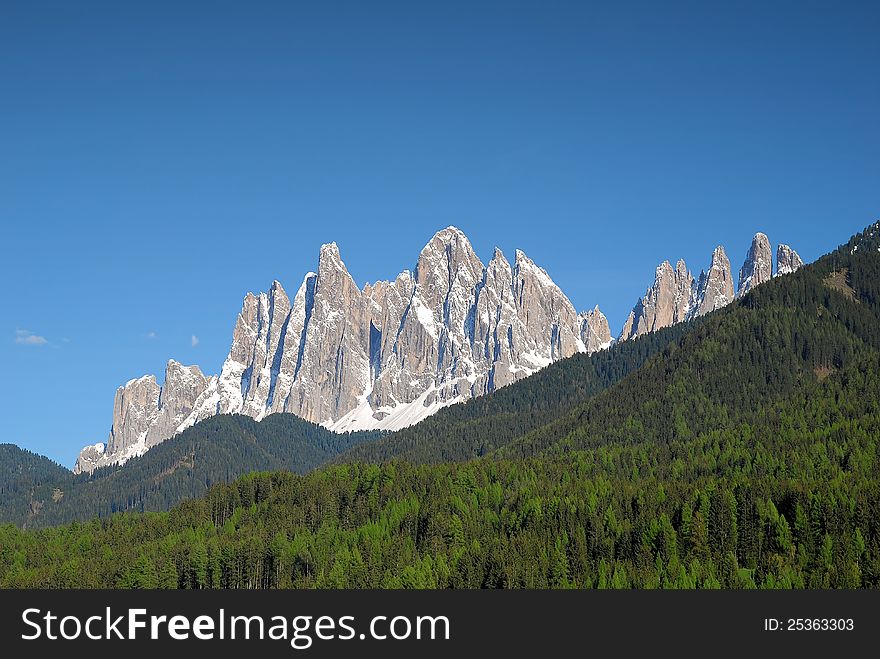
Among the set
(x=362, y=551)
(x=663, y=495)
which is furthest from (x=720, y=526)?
(x=362, y=551)

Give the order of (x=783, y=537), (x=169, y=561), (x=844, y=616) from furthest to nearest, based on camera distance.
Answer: (x=169, y=561) < (x=783, y=537) < (x=844, y=616)

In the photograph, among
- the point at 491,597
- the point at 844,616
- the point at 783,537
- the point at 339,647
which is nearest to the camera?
the point at 339,647

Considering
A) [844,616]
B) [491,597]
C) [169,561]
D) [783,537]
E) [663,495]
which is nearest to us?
[844,616]

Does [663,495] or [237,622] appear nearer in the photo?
[237,622]

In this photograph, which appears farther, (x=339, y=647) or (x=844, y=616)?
(x=844, y=616)

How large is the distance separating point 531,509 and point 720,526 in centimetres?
3135

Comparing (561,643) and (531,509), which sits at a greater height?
(531,509)

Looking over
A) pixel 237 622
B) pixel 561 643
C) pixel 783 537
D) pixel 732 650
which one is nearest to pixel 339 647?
pixel 237 622

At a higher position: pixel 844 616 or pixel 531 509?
pixel 531 509

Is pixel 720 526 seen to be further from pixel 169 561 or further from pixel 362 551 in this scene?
pixel 169 561

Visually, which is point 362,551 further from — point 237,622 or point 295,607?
point 237,622

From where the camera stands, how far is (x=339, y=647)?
80875mm

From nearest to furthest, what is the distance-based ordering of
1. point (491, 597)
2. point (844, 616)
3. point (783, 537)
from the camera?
point (844, 616)
point (491, 597)
point (783, 537)

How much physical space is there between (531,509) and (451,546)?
53.9ft
